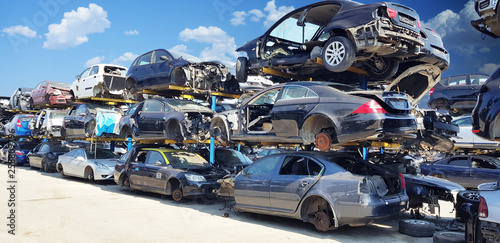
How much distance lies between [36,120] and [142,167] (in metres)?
Result: 13.0

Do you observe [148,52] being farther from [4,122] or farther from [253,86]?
[4,122]

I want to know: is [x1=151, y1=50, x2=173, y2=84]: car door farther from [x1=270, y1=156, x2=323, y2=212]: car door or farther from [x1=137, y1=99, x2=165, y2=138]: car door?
[x1=270, y1=156, x2=323, y2=212]: car door

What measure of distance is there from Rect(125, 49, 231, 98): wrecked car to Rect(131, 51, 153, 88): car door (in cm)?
6

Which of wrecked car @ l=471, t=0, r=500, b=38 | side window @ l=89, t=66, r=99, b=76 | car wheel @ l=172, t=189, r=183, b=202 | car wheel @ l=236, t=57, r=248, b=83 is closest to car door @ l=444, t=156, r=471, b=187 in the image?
wrecked car @ l=471, t=0, r=500, b=38

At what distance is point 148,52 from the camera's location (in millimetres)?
13469

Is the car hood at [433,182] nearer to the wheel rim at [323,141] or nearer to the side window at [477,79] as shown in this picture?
the wheel rim at [323,141]

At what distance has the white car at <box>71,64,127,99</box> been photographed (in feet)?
55.3

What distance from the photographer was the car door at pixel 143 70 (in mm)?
13297

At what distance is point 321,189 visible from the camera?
6.36m

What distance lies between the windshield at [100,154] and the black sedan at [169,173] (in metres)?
3.10

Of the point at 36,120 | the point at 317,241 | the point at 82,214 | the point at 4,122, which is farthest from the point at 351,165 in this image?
the point at 4,122

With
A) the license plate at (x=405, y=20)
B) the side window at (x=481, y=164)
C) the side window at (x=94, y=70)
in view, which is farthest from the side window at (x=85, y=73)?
the side window at (x=481, y=164)

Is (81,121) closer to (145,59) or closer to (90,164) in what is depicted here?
(90,164)

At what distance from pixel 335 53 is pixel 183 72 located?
18.7 ft
